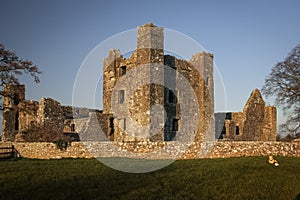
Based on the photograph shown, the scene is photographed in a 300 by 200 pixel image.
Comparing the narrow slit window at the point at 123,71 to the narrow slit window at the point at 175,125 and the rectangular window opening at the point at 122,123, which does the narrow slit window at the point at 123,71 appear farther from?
the narrow slit window at the point at 175,125

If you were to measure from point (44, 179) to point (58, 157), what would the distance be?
10.3 m

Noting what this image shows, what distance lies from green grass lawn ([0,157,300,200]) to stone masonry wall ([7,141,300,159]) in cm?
517

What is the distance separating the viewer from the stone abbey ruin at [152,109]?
26859 mm

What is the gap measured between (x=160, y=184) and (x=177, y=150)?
28.9 feet

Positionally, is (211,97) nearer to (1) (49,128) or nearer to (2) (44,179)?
(1) (49,128)

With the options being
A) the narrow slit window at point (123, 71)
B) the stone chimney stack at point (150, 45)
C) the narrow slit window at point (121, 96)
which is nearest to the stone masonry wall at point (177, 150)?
the stone chimney stack at point (150, 45)

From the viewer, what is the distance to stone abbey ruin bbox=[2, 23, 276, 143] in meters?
26.9

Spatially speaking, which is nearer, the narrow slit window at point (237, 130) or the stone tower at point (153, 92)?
the stone tower at point (153, 92)

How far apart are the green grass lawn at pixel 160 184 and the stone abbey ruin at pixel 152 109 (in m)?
14.0

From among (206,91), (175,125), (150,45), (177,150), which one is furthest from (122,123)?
(177,150)

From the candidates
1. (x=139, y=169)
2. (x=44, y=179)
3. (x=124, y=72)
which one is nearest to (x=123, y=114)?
(x=124, y=72)

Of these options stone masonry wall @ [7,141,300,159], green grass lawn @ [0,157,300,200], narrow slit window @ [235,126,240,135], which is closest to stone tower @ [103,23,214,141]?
narrow slit window @ [235,126,240,135]

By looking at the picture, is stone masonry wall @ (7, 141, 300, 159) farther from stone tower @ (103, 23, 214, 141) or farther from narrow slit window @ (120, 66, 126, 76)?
narrow slit window @ (120, 66, 126, 76)

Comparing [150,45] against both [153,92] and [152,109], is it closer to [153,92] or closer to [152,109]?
[153,92]
